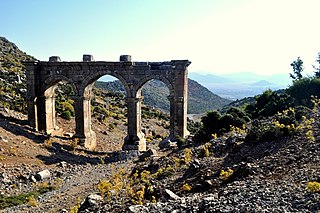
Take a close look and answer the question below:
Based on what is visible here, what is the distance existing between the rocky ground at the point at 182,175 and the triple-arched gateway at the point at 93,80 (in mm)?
1827

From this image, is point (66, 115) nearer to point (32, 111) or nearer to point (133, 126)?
point (32, 111)

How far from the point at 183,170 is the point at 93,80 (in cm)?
1326

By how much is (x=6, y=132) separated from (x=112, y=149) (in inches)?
314

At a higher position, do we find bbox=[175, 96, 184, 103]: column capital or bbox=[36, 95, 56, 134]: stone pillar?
bbox=[175, 96, 184, 103]: column capital

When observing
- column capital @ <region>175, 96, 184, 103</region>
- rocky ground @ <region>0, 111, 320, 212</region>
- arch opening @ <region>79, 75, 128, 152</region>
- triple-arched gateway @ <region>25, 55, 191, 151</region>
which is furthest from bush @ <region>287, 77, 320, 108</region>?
arch opening @ <region>79, 75, 128, 152</region>

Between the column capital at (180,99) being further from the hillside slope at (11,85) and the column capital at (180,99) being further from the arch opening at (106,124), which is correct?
the hillside slope at (11,85)

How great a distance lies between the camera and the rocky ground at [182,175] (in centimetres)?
736

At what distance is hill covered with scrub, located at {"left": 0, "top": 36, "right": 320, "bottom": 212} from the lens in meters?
7.67

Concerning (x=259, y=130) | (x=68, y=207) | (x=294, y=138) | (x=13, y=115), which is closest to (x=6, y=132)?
(x=13, y=115)

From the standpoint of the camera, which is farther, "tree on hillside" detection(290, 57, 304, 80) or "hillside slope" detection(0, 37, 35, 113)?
"tree on hillside" detection(290, 57, 304, 80)

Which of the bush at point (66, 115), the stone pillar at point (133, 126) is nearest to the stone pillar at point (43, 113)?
the bush at point (66, 115)

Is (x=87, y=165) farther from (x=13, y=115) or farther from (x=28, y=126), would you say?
(x=13, y=115)

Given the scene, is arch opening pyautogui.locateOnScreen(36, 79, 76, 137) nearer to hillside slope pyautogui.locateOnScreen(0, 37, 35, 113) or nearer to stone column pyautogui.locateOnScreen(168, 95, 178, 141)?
hillside slope pyautogui.locateOnScreen(0, 37, 35, 113)

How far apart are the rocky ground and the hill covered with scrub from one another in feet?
0.10
